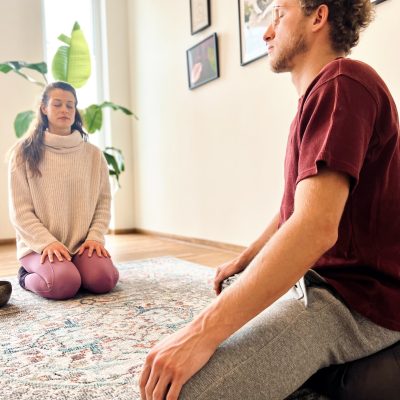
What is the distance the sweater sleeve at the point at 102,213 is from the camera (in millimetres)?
1855

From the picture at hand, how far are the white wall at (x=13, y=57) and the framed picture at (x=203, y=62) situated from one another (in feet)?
4.63

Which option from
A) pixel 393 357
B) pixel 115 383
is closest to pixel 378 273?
pixel 393 357

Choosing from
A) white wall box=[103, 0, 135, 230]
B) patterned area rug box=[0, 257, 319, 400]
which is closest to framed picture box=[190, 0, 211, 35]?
white wall box=[103, 0, 135, 230]

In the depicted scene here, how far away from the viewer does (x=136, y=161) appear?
398 centimetres

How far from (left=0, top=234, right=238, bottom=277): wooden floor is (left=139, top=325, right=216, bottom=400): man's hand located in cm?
167

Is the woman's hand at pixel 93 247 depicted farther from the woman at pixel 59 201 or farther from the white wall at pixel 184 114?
the white wall at pixel 184 114

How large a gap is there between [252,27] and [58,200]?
58.5 inches

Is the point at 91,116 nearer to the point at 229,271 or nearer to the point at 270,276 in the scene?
the point at 229,271

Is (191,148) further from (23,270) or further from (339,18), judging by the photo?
(339,18)

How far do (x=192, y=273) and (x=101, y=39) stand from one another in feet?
9.33

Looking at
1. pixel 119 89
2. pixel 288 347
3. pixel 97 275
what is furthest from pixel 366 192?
pixel 119 89

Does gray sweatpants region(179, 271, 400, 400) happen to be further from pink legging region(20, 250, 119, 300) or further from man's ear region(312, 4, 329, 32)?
pink legging region(20, 250, 119, 300)

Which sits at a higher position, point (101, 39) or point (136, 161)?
point (101, 39)

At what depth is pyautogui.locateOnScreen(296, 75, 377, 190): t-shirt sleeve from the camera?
0.58 metres
